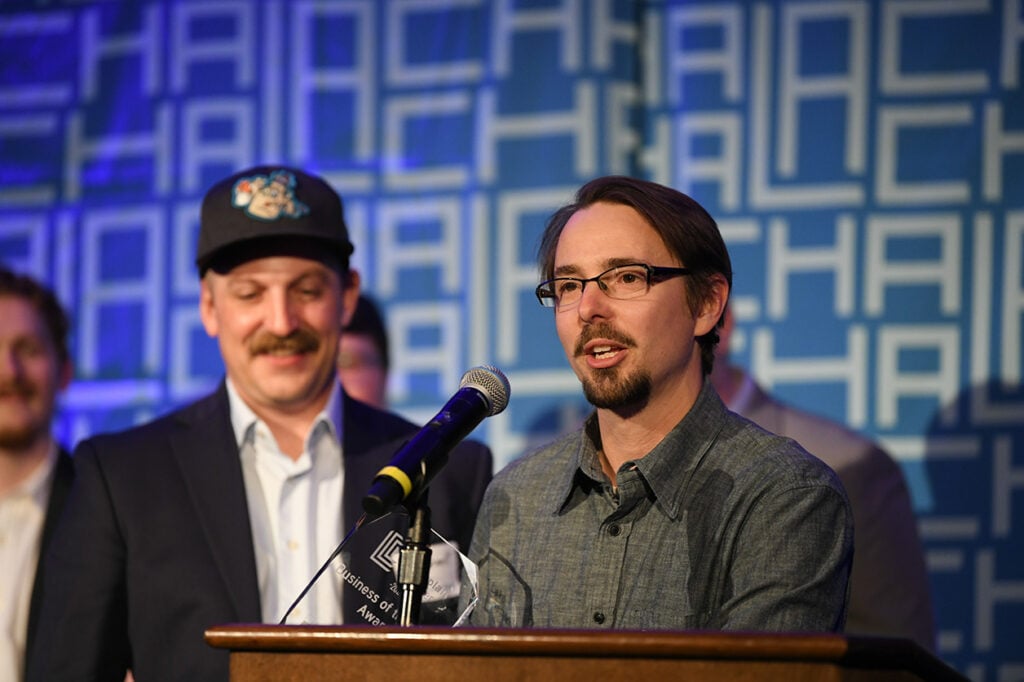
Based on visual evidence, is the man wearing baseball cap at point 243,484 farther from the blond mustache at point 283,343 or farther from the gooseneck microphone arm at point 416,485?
the gooseneck microphone arm at point 416,485

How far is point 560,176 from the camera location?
4.36 meters

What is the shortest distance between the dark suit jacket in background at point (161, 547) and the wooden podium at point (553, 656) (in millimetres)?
1080

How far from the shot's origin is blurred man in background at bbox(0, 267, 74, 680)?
3.40 metres

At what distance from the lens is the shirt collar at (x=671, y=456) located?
223 cm

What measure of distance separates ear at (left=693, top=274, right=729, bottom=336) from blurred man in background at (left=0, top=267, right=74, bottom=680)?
1.98 meters

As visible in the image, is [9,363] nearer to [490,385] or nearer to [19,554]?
[19,554]

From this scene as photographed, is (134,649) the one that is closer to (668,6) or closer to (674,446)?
(674,446)

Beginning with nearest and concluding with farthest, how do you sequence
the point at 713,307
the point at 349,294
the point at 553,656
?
the point at 553,656 < the point at 713,307 < the point at 349,294

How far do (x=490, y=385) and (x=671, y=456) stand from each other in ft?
1.26

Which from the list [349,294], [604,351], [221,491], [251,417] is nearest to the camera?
[604,351]

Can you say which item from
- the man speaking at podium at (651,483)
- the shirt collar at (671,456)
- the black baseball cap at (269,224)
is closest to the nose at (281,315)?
the black baseball cap at (269,224)

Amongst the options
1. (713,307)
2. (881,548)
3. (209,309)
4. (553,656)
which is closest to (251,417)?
(209,309)

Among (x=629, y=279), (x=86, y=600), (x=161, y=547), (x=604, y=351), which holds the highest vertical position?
(x=629, y=279)

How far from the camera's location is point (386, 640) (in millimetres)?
1580
